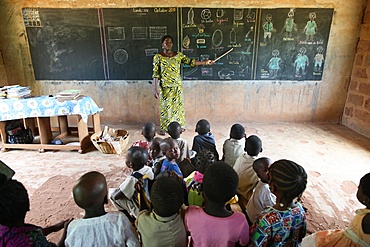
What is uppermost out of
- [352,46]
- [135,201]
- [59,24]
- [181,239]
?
[59,24]

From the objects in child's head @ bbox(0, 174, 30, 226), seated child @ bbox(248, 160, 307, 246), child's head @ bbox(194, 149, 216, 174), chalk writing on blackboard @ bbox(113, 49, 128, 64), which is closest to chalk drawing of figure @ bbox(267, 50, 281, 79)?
chalk writing on blackboard @ bbox(113, 49, 128, 64)

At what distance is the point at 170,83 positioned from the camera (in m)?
4.21

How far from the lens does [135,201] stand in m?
1.89

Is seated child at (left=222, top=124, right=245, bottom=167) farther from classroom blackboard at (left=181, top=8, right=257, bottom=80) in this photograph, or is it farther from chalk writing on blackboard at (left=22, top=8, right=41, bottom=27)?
chalk writing on blackboard at (left=22, top=8, right=41, bottom=27)

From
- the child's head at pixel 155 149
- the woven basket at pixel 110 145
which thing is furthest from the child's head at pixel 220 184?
the woven basket at pixel 110 145

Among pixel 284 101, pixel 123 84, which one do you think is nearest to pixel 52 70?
pixel 123 84

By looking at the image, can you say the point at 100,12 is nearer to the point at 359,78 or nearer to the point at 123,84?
the point at 123,84

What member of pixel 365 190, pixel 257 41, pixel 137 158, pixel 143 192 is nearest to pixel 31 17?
pixel 257 41

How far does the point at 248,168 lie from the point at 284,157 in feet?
5.85

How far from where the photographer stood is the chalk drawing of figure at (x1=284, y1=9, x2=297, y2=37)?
14.8ft

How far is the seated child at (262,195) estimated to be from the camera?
170 centimetres

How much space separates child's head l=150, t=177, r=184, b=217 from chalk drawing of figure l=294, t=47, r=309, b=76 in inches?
169

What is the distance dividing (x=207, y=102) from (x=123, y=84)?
1.57 m

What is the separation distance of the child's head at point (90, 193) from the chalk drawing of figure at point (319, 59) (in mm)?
4654
